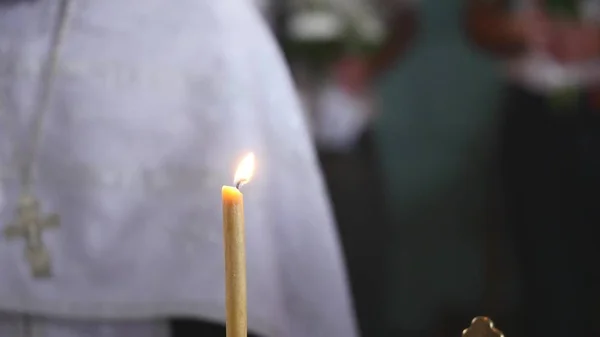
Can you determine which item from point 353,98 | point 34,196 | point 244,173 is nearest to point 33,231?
point 34,196

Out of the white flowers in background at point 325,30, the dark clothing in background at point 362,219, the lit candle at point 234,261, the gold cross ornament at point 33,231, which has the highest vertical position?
the lit candle at point 234,261

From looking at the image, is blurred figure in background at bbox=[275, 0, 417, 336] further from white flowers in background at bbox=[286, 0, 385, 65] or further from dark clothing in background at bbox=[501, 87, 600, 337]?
dark clothing in background at bbox=[501, 87, 600, 337]

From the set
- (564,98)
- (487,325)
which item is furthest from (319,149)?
(487,325)

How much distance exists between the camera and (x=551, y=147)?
4.75 ft

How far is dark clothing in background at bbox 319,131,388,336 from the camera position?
1.59 m

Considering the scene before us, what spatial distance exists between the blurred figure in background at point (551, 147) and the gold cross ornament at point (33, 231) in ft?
3.36

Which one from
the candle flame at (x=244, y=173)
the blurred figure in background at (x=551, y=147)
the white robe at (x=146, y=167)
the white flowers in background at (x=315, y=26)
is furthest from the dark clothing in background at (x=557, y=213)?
the candle flame at (x=244, y=173)

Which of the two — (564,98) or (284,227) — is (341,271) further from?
(564,98)

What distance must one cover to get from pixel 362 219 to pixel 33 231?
113 centimetres

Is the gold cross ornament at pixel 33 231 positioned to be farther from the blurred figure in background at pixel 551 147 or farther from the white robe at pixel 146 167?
the blurred figure in background at pixel 551 147

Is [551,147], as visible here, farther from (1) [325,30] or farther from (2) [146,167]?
(2) [146,167]

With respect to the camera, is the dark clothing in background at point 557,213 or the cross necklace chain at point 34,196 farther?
the dark clothing in background at point 557,213

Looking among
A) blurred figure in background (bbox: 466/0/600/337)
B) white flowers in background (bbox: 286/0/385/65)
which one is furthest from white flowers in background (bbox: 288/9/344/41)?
blurred figure in background (bbox: 466/0/600/337)

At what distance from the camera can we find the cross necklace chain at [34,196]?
23.3 inches
